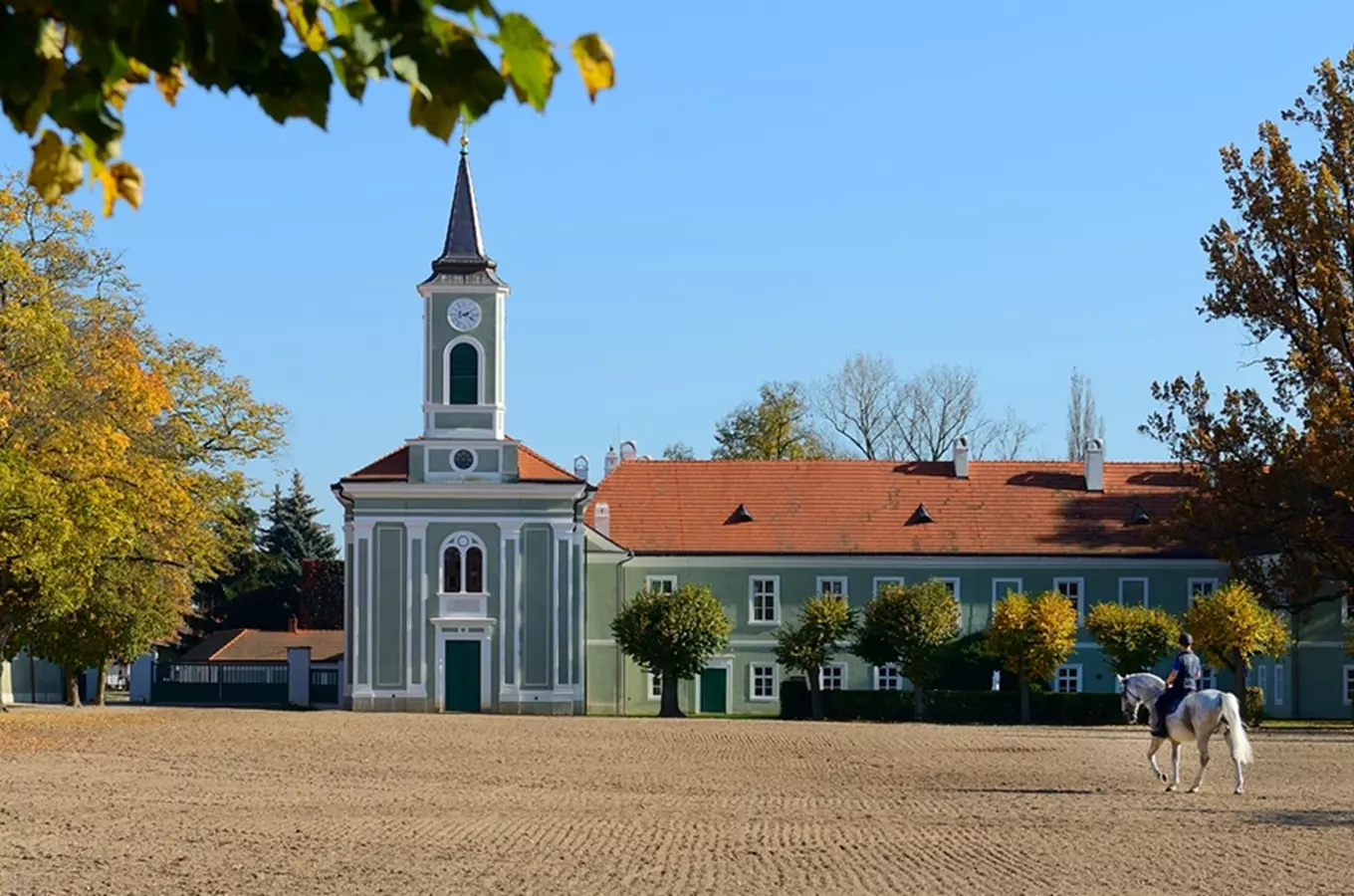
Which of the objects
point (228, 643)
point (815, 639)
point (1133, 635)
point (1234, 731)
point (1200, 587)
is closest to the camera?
point (1234, 731)

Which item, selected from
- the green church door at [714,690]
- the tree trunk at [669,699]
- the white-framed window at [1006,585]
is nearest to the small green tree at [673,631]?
the tree trunk at [669,699]

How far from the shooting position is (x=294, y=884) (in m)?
14.6

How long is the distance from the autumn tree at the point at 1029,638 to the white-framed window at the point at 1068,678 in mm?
7393

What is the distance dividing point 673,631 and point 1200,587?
59.3 feet

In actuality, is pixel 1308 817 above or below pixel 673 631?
below

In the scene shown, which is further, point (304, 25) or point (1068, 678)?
point (1068, 678)

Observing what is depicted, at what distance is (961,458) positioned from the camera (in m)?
67.7

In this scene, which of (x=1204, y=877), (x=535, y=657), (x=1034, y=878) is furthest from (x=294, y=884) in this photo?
(x=535, y=657)

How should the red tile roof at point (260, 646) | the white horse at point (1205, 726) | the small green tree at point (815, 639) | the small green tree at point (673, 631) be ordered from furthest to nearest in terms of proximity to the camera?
1. the red tile roof at point (260, 646)
2. the small green tree at point (815, 639)
3. the small green tree at point (673, 631)
4. the white horse at point (1205, 726)

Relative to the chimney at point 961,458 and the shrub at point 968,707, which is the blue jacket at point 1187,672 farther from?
the chimney at point 961,458

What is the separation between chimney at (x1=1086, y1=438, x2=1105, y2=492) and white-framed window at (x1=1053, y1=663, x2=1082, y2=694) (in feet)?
22.5

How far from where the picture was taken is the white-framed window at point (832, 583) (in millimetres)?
64500

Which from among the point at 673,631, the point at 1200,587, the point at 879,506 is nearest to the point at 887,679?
the point at 879,506

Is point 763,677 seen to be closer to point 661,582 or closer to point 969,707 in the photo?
point 661,582
